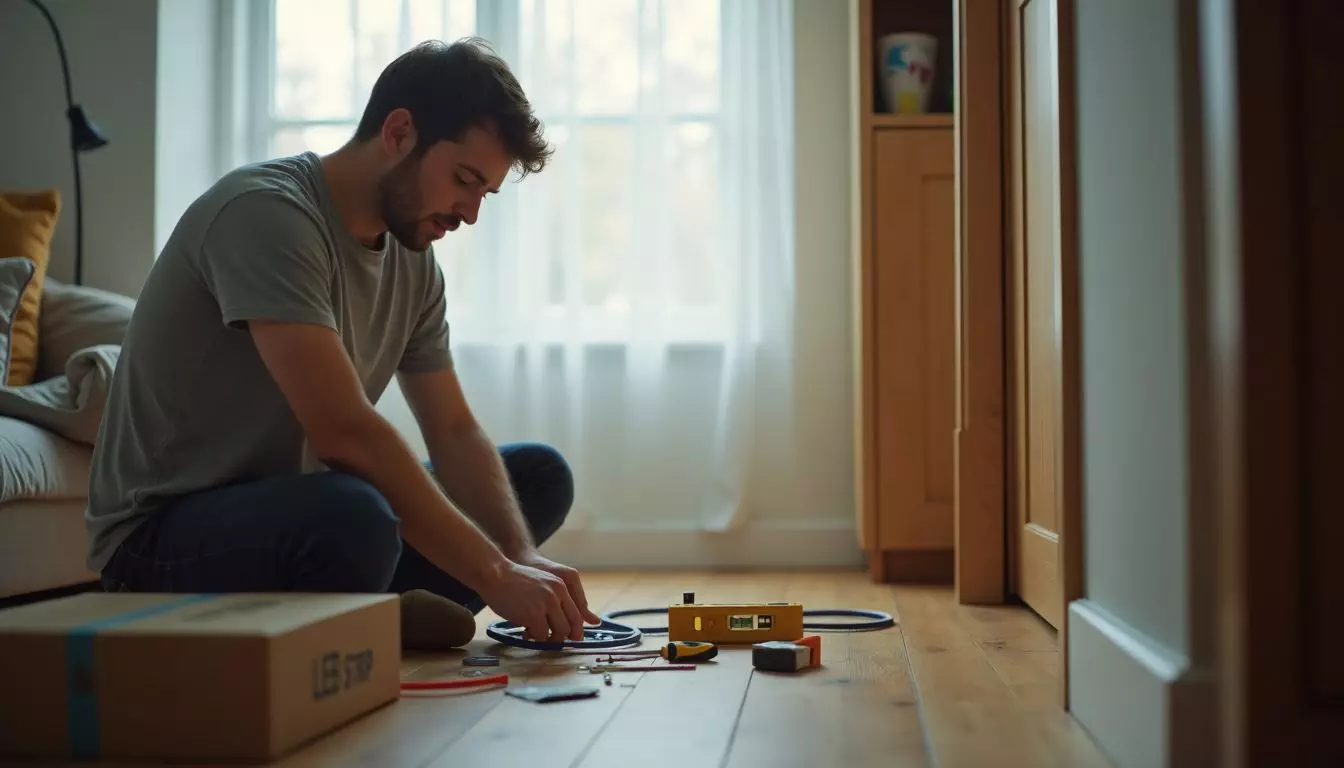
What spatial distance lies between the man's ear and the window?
1645mm

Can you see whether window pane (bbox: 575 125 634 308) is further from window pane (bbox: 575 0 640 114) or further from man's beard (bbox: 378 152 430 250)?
man's beard (bbox: 378 152 430 250)

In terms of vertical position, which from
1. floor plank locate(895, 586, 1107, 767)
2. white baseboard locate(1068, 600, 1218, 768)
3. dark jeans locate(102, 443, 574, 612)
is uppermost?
dark jeans locate(102, 443, 574, 612)

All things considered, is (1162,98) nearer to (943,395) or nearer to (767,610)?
(767,610)

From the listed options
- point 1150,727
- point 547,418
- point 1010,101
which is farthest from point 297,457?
point 547,418

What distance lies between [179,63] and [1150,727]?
10.7ft

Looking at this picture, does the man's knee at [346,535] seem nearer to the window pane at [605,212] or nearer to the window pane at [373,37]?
the window pane at [605,212]

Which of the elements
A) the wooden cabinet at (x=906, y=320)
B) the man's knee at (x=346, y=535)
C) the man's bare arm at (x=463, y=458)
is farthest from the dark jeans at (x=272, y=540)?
the wooden cabinet at (x=906, y=320)

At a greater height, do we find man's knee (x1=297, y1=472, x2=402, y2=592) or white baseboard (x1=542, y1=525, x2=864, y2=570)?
man's knee (x1=297, y1=472, x2=402, y2=592)

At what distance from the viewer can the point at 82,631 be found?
1.22 metres

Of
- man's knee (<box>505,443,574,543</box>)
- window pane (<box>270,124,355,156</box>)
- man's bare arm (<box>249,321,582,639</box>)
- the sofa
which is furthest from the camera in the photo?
window pane (<box>270,124,355,156</box>)

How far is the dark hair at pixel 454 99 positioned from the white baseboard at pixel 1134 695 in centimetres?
100

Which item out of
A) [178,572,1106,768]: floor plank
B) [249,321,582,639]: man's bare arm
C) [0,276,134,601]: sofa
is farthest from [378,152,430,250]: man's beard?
[0,276,134,601]: sofa

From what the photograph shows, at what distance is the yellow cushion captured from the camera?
2.79 metres

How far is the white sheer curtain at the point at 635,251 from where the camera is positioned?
3441mm
